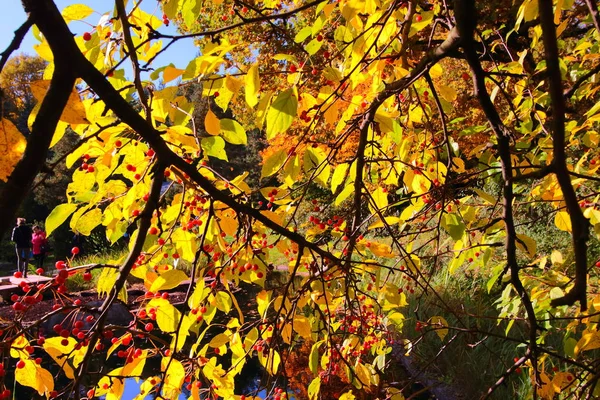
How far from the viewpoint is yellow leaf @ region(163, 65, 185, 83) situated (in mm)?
794

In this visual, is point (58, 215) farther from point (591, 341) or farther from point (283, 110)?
point (591, 341)

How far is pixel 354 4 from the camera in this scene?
96 cm

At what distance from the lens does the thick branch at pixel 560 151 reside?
65 cm

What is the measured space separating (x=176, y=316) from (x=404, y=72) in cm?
76

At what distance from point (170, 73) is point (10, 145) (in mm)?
308

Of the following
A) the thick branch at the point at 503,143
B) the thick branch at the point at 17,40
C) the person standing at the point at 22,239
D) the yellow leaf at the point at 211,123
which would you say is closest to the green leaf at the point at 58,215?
the yellow leaf at the point at 211,123

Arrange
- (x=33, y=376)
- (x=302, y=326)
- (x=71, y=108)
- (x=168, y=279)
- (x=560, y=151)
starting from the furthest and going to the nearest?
(x=302, y=326) < (x=168, y=279) < (x=33, y=376) < (x=560, y=151) < (x=71, y=108)

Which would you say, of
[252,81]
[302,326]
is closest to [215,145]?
[252,81]

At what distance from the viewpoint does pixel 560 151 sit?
0.73 metres

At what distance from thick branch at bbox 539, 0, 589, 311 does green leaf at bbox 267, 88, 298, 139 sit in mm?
393

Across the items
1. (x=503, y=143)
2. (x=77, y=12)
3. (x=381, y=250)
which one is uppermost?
(x=77, y=12)

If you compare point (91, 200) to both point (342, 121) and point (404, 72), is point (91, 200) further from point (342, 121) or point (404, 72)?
point (404, 72)

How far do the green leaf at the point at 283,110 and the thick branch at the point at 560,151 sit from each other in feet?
1.29

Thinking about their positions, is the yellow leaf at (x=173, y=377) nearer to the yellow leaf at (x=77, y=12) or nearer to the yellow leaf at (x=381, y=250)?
the yellow leaf at (x=381, y=250)
